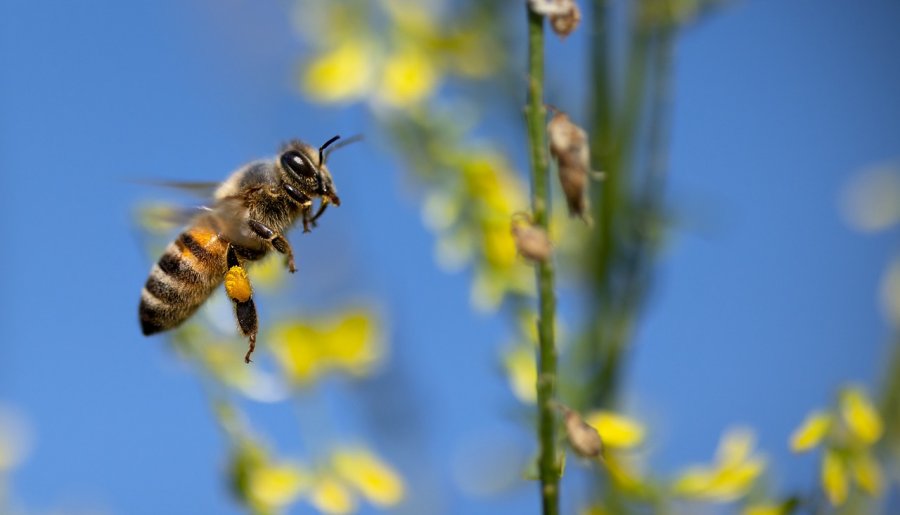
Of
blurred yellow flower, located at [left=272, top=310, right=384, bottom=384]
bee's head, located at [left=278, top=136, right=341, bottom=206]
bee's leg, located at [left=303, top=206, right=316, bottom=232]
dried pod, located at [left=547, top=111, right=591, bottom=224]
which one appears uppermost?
bee's head, located at [left=278, top=136, right=341, bottom=206]

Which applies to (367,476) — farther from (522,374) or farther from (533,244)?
(533,244)

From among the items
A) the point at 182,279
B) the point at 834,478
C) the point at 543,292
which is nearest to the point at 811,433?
the point at 834,478

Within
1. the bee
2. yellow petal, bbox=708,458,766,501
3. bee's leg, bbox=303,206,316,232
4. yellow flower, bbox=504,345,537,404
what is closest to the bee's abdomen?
the bee

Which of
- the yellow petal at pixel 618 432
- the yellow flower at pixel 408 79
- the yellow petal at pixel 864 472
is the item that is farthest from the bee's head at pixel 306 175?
the yellow petal at pixel 864 472

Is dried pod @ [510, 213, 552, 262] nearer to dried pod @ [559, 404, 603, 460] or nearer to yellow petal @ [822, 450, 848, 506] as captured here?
dried pod @ [559, 404, 603, 460]

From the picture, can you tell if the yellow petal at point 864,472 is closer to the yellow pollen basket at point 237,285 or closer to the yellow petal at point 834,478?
the yellow petal at point 834,478

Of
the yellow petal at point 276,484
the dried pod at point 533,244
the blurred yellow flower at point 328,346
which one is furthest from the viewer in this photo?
the blurred yellow flower at point 328,346
